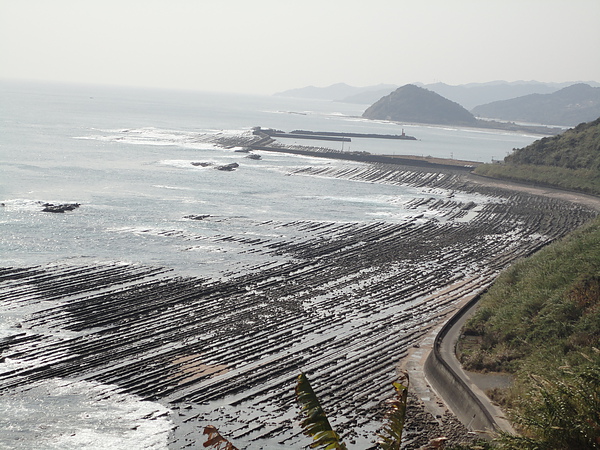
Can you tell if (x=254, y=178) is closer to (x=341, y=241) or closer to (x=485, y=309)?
(x=341, y=241)

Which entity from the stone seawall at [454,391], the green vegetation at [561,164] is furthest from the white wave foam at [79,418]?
the green vegetation at [561,164]

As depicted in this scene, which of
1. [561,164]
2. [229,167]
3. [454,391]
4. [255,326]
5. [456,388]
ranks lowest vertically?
[255,326]

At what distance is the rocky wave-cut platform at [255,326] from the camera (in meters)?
23.2

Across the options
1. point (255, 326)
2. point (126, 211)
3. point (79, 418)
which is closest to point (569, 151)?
point (126, 211)

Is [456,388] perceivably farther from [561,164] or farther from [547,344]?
[561,164]

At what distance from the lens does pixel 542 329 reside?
84.8ft

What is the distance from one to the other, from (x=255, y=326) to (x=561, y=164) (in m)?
70.3

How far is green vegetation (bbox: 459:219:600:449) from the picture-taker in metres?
15.5

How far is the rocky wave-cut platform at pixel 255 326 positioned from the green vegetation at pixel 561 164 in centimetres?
3559

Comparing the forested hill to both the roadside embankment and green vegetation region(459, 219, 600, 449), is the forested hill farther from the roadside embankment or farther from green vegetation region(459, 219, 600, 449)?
the roadside embankment

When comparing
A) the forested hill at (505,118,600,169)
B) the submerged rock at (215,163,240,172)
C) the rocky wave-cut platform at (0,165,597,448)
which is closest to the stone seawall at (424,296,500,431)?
the rocky wave-cut platform at (0,165,597,448)

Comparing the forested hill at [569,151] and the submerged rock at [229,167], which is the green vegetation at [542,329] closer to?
the forested hill at [569,151]

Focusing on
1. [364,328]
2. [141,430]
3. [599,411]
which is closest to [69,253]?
[364,328]

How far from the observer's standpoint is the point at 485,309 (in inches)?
1178
